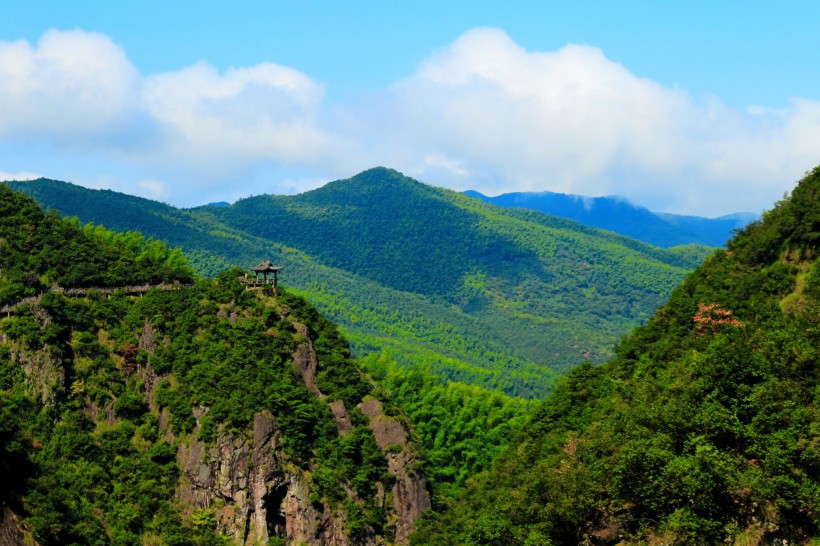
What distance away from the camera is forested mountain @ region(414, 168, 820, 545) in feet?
190

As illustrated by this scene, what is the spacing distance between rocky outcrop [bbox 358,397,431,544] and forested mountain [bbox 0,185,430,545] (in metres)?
0.14

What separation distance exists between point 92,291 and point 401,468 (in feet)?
116

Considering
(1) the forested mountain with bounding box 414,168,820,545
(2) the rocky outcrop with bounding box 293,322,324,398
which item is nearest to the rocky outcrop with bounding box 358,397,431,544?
(2) the rocky outcrop with bounding box 293,322,324,398

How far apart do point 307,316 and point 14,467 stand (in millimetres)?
41870

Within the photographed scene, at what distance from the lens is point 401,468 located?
113 m

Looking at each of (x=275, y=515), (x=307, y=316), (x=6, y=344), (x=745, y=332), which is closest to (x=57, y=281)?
(x=6, y=344)

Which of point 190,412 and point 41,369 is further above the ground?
point 41,369

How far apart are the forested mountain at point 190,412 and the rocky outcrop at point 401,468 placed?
139mm

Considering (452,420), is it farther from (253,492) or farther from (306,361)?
(253,492)

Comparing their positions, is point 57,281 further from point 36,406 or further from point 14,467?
point 14,467

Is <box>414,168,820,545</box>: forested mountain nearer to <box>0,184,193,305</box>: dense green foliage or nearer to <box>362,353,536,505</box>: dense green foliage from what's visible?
<box>362,353,536,505</box>: dense green foliage

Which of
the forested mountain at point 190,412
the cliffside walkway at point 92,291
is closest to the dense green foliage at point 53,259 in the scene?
the forested mountain at point 190,412

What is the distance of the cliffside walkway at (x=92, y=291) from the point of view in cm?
10988

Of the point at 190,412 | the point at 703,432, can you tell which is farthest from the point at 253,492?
the point at 703,432
